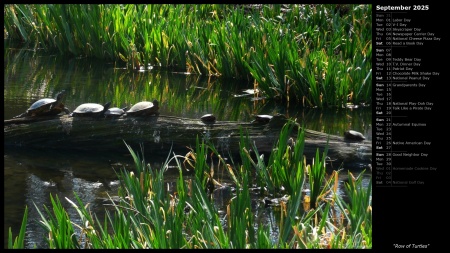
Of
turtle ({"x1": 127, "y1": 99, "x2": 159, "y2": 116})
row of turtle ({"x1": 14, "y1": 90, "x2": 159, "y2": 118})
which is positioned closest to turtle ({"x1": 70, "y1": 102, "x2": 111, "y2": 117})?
row of turtle ({"x1": 14, "y1": 90, "x2": 159, "y2": 118})

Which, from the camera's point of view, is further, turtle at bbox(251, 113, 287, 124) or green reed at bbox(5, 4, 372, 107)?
green reed at bbox(5, 4, 372, 107)

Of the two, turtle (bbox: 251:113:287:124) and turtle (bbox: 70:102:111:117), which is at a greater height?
turtle (bbox: 70:102:111:117)

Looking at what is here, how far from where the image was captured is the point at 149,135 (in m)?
6.95

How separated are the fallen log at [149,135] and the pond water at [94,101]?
0.08m

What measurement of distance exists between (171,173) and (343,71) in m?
2.94

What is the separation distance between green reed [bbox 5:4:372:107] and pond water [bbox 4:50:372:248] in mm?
218

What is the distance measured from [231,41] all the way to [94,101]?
1.88 m

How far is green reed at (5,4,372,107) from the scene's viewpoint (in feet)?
29.0

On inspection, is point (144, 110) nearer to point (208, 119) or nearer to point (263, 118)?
point (208, 119)

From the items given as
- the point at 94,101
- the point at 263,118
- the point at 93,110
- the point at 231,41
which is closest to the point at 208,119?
the point at 263,118
